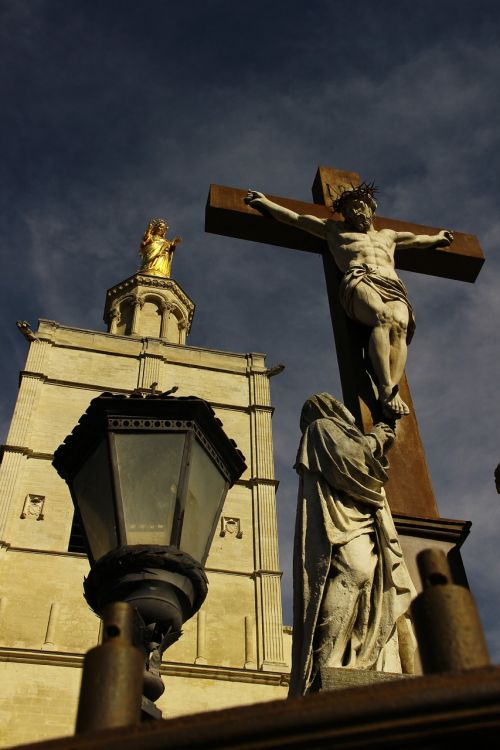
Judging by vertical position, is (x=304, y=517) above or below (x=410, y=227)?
below

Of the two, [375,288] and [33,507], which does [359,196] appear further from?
[33,507]

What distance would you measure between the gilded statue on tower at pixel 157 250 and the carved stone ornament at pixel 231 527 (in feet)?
49.1

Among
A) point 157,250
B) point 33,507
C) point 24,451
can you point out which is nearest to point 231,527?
point 33,507

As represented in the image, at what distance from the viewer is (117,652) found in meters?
1.26

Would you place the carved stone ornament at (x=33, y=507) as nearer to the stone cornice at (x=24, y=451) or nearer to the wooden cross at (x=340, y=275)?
the stone cornice at (x=24, y=451)

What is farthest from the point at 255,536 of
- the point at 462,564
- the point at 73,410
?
the point at 462,564

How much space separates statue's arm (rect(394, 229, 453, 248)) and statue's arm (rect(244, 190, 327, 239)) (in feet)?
1.70

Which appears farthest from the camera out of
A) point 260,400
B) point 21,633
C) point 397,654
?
point 260,400

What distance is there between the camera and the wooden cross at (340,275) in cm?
423

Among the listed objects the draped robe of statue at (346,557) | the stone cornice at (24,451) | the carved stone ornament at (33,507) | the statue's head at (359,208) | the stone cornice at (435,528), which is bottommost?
the draped robe of statue at (346,557)

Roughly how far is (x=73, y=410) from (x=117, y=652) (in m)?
24.2

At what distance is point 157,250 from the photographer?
3725 cm

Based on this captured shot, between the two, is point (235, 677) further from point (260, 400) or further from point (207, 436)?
point (207, 436)

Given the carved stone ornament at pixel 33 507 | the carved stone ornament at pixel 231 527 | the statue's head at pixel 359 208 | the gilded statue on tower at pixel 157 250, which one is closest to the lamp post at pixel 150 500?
the statue's head at pixel 359 208
